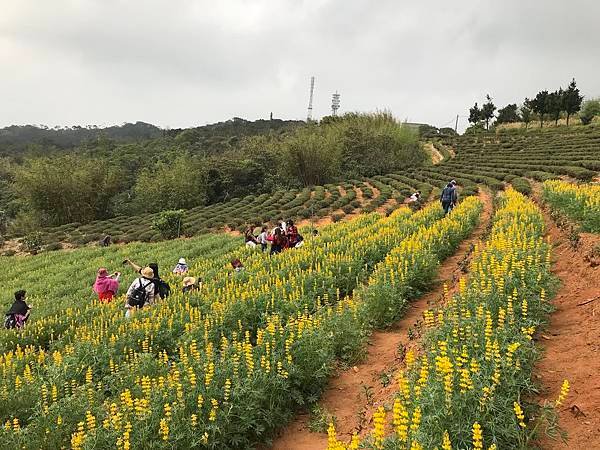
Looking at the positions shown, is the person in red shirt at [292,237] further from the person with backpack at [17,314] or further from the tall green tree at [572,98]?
the tall green tree at [572,98]

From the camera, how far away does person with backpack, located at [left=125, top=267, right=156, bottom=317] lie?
28.4 feet

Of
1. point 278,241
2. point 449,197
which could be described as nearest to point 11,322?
point 278,241

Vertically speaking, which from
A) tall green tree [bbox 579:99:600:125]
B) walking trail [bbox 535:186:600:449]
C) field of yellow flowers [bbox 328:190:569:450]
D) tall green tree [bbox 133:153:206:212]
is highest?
tall green tree [bbox 579:99:600:125]

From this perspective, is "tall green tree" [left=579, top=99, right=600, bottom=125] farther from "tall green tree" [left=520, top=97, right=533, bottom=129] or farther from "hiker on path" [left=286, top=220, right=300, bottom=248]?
"hiker on path" [left=286, top=220, right=300, bottom=248]

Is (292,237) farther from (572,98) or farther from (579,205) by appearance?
(572,98)

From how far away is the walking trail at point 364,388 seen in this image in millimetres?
4617

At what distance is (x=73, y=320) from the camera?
8867 millimetres

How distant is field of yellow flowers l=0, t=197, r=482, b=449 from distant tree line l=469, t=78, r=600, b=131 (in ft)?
198

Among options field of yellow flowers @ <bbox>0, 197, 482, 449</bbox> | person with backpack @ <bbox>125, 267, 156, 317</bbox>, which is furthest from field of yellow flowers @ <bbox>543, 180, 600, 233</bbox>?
person with backpack @ <bbox>125, 267, 156, 317</bbox>

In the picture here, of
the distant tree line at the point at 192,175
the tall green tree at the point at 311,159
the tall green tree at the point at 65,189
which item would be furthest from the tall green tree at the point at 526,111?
the tall green tree at the point at 65,189

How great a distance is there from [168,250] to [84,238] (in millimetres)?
14088

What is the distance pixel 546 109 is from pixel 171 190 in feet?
171

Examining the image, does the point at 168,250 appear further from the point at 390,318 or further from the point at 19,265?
the point at 390,318

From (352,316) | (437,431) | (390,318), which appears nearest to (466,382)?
(437,431)
